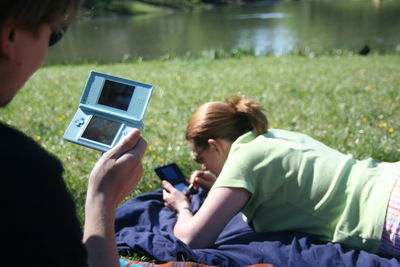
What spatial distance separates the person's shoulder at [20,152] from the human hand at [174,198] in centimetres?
203

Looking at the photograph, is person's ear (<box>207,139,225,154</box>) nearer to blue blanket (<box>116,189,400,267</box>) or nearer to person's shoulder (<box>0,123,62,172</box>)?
blue blanket (<box>116,189,400,267</box>)

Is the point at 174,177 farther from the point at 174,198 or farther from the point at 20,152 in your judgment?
the point at 20,152

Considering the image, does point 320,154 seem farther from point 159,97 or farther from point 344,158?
point 159,97

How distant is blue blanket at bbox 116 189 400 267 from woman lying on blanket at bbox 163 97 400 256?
76mm

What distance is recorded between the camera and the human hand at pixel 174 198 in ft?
9.95

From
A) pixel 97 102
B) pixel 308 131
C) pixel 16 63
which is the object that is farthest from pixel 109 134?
pixel 308 131

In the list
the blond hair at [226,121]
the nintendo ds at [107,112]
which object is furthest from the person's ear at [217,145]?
the nintendo ds at [107,112]

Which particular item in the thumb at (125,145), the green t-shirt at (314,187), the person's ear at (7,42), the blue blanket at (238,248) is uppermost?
the person's ear at (7,42)

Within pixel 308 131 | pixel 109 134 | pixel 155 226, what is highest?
pixel 109 134

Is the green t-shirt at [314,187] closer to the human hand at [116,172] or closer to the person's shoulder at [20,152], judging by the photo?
the human hand at [116,172]

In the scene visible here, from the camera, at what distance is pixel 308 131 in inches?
191

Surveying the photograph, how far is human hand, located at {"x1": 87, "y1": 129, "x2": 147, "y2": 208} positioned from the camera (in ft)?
4.90

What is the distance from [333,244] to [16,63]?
2075mm

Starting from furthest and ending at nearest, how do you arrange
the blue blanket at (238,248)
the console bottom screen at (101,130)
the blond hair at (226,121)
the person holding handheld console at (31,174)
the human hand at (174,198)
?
the human hand at (174,198) → the blond hair at (226,121) → the blue blanket at (238,248) → the console bottom screen at (101,130) → the person holding handheld console at (31,174)
